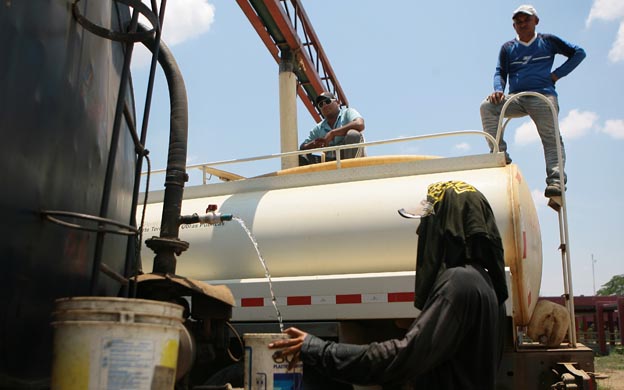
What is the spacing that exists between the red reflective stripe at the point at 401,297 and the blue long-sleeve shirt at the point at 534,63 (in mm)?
2550

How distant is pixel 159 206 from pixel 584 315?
16.7 metres

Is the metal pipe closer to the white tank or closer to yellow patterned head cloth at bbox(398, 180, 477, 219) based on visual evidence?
the white tank

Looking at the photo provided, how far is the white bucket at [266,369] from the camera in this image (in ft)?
6.71

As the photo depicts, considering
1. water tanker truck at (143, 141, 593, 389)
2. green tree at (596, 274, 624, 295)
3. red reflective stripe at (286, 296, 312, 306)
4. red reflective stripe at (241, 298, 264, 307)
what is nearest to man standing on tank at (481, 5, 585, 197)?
water tanker truck at (143, 141, 593, 389)

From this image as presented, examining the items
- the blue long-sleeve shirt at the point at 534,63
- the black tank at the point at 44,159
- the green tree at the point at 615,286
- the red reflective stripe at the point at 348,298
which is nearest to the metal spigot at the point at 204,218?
the black tank at the point at 44,159

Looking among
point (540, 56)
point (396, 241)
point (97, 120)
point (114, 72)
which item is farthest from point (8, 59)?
point (540, 56)

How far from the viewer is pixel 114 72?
2.41m

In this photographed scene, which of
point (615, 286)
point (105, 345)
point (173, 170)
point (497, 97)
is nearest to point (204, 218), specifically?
point (173, 170)

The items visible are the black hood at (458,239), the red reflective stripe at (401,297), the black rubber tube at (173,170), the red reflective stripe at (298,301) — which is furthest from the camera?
the red reflective stripe at (298,301)

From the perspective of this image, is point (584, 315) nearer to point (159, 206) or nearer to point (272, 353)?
point (159, 206)

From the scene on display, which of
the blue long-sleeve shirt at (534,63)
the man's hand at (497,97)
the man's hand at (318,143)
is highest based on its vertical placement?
the blue long-sleeve shirt at (534,63)

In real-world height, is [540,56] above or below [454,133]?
above

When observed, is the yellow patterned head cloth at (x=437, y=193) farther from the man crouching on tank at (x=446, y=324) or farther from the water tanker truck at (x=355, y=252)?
the water tanker truck at (x=355, y=252)

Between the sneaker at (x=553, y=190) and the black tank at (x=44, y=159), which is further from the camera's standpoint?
the sneaker at (x=553, y=190)
